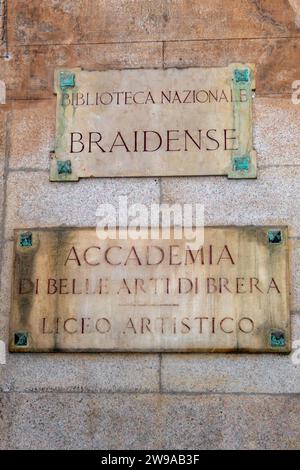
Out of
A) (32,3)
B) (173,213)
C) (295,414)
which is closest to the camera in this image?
(295,414)

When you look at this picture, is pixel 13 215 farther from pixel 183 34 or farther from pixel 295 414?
pixel 295 414

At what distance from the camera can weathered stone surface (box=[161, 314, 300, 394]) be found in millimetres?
8148

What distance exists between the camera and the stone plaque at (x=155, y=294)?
823 centimetres

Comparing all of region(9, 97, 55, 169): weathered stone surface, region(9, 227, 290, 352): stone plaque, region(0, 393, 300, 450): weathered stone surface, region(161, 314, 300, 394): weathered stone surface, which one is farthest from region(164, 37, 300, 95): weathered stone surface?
region(0, 393, 300, 450): weathered stone surface

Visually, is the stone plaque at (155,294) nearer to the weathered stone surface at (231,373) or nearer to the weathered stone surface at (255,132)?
the weathered stone surface at (231,373)

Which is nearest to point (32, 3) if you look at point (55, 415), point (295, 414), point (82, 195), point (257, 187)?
point (82, 195)

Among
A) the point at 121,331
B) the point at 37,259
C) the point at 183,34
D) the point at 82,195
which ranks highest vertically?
the point at 183,34

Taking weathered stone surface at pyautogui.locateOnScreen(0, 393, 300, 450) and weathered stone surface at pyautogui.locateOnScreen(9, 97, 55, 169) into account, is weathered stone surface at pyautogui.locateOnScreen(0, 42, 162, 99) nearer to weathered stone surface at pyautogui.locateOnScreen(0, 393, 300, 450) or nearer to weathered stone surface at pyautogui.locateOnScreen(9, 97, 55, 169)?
weathered stone surface at pyautogui.locateOnScreen(9, 97, 55, 169)

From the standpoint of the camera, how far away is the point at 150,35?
9.05 m

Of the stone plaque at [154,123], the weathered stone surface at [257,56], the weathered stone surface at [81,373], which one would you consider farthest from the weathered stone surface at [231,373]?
the weathered stone surface at [257,56]

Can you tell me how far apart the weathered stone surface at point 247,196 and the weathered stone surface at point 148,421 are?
1.46 m

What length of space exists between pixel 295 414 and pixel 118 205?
224 cm

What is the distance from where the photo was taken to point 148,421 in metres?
8.16

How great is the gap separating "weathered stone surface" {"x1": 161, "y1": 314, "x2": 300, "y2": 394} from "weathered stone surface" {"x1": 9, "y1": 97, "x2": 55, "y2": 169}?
2073mm
